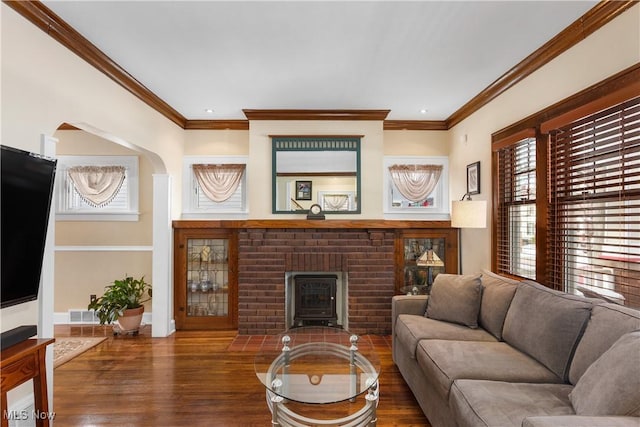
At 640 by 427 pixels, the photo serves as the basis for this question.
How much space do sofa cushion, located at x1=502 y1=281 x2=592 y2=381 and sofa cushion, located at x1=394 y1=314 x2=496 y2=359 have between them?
0.83ft

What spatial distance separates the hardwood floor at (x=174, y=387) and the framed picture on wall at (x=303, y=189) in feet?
5.94

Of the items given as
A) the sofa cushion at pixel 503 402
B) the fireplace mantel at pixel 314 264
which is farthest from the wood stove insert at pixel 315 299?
the sofa cushion at pixel 503 402

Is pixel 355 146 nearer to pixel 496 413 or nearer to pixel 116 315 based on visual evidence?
pixel 496 413

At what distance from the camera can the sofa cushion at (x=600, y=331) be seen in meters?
1.60

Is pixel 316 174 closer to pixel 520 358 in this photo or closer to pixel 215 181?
pixel 215 181

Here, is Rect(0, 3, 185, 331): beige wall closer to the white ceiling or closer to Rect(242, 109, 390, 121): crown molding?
the white ceiling

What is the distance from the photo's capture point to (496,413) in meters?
1.48

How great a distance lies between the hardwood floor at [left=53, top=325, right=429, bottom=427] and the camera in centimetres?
234

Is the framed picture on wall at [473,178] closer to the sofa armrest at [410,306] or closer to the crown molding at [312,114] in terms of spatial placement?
the crown molding at [312,114]

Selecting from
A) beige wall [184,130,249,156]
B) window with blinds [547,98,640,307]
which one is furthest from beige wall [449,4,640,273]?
beige wall [184,130,249,156]

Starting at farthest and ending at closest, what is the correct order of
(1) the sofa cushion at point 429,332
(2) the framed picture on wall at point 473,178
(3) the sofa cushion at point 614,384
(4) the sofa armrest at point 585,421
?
(2) the framed picture on wall at point 473,178
(1) the sofa cushion at point 429,332
(3) the sofa cushion at point 614,384
(4) the sofa armrest at point 585,421

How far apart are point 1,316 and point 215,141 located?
301 centimetres

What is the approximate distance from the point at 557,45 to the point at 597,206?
119 cm

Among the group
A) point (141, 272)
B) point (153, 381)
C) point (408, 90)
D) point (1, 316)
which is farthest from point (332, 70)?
point (141, 272)
